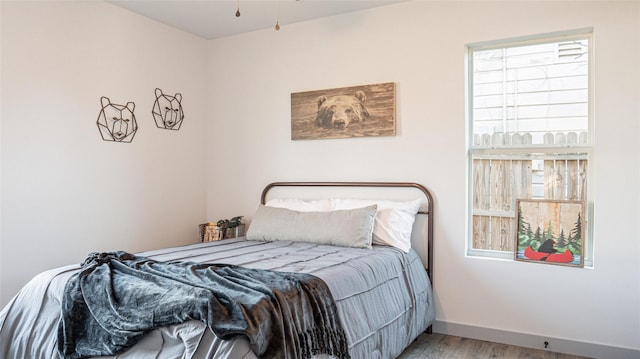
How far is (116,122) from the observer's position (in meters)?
3.61

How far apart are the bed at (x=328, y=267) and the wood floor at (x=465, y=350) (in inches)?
6.4

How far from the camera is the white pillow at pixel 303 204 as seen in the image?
3.68 metres

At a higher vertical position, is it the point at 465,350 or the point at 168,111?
the point at 168,111

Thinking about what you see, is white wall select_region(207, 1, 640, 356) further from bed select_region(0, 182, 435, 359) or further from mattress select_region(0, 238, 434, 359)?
mattress select_region(0, 238, 434, 359)

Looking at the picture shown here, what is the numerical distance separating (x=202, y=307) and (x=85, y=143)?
87.4 inches

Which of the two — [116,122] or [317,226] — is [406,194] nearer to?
[317,226]

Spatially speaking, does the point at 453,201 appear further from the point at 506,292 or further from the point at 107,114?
the point at 107,114

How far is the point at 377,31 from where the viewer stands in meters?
3.63

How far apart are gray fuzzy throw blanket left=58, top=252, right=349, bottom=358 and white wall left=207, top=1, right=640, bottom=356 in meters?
1.60

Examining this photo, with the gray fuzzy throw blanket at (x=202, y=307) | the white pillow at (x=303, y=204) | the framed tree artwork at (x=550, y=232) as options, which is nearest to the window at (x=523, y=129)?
the framed tree artwork at (x=550, y=232)

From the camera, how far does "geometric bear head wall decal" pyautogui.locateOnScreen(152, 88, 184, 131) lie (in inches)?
157

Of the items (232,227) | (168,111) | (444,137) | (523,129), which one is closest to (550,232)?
(523,129)

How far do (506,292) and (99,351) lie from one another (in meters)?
2.56

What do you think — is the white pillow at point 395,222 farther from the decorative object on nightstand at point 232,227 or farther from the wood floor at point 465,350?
the decorative object on nightstand at point 232,227
